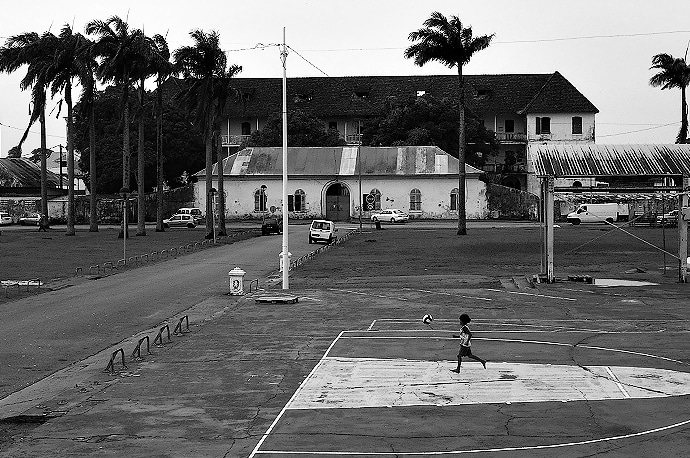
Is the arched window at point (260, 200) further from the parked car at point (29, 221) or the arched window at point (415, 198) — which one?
the parked car at point (29, 221)

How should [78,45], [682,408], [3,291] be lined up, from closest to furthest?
1. [682,408]
2. [3,291]
3. [78,45]

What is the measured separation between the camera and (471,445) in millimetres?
13398

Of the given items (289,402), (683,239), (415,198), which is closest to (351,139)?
(415,198)

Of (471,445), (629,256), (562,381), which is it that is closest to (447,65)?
(629,256)

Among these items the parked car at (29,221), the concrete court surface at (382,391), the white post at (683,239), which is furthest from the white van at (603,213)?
the concrete court surface at (382,391)

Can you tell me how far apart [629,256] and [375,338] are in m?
29.8

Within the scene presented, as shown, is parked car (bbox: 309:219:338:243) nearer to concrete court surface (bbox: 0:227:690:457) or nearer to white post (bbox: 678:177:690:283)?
white post (bbox: 678:177:690:283)

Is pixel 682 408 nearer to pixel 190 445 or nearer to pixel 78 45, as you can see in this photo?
pixel 190 445

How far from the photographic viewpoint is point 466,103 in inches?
4604

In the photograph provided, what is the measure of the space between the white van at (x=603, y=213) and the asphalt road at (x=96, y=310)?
4567 centimetres

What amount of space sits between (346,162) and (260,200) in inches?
390

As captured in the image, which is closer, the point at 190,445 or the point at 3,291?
the point at 190,445

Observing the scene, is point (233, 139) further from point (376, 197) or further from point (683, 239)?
point (683, 239)

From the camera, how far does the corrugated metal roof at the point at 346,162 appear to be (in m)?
95.3
